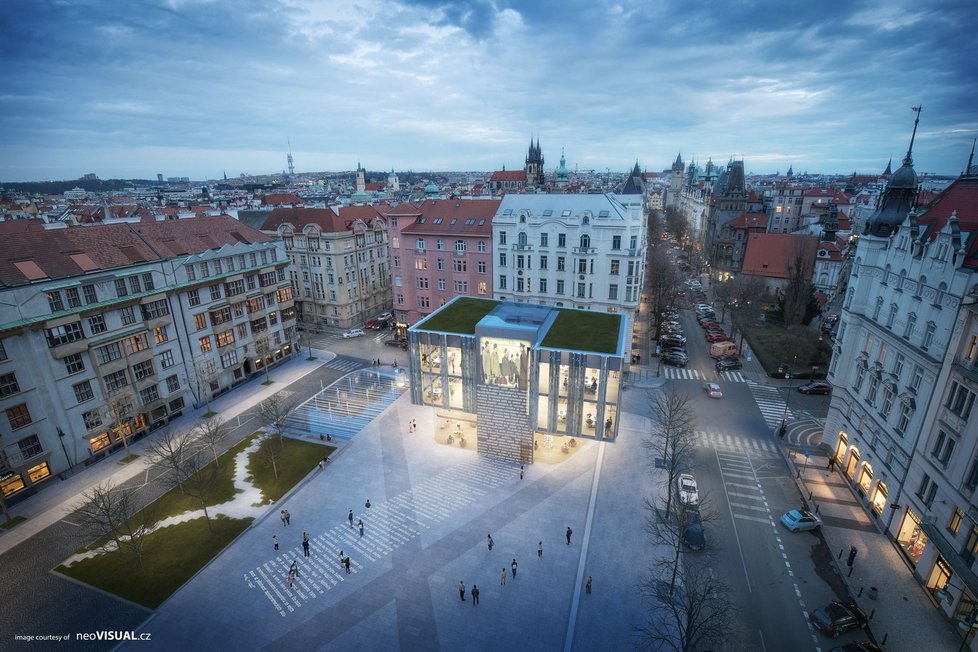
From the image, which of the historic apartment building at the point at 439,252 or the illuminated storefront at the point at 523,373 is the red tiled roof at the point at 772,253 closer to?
the historic apartment building at the point at 439,252

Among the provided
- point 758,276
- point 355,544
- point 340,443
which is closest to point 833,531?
point 355,544

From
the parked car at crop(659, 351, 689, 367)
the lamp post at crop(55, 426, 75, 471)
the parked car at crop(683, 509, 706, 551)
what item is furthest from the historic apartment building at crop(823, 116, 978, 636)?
the lamp post at crop(55, 426, 75, 471)

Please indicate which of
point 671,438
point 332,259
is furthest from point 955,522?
point 332,259

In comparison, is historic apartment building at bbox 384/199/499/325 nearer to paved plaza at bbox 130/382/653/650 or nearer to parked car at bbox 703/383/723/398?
paved plaza at bbox 130/382/653/650

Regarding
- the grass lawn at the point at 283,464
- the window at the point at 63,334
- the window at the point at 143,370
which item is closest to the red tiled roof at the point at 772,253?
the grass lawn at the point at 283,464

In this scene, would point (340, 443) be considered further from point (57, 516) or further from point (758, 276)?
point (758, 276)

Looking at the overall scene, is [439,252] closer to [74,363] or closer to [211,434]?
[211,434]
